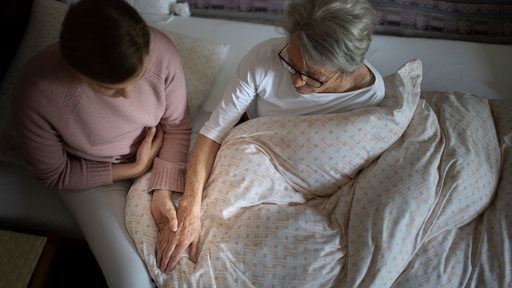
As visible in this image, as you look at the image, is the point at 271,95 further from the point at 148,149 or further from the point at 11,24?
the point at 11,24

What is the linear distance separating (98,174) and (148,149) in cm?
16

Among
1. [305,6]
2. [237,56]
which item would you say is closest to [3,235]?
[237,56]

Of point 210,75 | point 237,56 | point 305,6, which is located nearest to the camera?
point 305,6

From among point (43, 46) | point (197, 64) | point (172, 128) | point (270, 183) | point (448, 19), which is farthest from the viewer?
point (448, 19)

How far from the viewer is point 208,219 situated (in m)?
1.12

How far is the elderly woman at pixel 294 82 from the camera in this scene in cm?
96

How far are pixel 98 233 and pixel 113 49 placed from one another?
23.4 inches

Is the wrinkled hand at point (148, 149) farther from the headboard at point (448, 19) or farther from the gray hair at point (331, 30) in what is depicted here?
the headboard at point (448, 19)

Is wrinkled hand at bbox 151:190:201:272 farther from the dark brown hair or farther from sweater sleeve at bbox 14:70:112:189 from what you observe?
the dark brown hair

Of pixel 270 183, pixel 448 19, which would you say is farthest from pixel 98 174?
pixel 448 19

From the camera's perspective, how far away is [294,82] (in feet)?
3.59

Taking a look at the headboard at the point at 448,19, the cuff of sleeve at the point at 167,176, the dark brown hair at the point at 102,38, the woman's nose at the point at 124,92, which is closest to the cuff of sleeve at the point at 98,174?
the cuff of sleeve at the point at 167,176

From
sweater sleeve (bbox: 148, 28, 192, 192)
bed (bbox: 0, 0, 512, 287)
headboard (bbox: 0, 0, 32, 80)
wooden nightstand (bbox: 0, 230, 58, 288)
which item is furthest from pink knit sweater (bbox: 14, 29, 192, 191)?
headboard (bbox: 0, 0, 32, 80)

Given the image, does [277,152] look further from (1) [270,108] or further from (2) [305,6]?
(2) [305,6]
